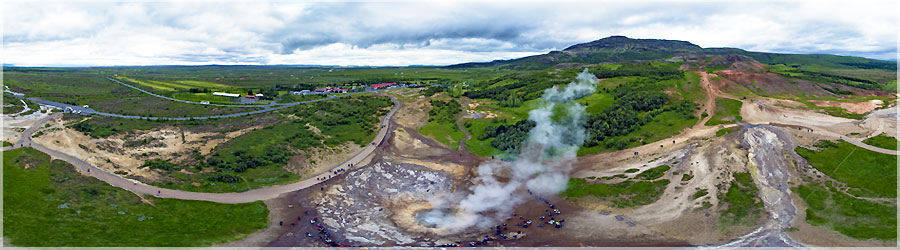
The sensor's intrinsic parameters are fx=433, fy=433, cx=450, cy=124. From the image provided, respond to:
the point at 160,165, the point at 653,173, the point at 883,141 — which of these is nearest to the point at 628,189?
the point at 653,173

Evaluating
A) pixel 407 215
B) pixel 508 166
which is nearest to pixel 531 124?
pixel 508 166

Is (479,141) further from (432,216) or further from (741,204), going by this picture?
(741,204)

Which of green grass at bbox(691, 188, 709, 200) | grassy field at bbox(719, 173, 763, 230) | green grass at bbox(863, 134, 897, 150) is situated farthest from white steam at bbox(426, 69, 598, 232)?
green grass at bbox(863, 134, 897, 150)

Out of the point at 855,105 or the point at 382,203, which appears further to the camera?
the point at 855,105

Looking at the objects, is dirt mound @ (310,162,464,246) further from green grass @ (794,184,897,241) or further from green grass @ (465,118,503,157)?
green grass @ (794,184,897,241)

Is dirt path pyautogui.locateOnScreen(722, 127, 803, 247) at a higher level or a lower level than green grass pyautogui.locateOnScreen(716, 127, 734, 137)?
lower

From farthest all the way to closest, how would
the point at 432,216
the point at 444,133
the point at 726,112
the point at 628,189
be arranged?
the point at 444,133 → the point at 726,112 → the point at 628,189 → the point at 432,216

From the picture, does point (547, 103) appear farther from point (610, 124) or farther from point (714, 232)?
point (714, 232)
